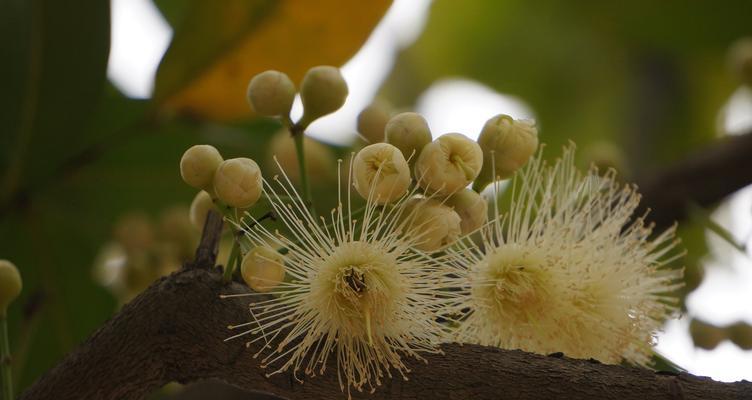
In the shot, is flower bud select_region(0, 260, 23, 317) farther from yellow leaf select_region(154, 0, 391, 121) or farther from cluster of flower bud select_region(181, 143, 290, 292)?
yellow leaf select_region(154, 0, 391, 121)

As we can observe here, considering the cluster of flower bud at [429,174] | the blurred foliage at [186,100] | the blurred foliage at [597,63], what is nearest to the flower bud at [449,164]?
the cluster of flower bud at [429,174]

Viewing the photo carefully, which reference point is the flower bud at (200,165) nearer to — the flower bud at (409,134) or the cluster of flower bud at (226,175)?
the cluster of flower bud at (226,175)

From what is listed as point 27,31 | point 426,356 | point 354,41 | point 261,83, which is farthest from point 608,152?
point 27,31

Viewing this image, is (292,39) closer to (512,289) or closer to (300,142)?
(300,142)

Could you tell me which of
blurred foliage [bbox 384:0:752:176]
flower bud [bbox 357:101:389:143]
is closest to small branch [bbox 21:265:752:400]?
flower bud [bbox 357:101:389:143]

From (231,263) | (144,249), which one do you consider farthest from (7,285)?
(144,249)

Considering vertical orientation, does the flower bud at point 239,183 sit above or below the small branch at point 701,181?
below

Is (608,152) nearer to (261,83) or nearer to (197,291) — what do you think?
(261,83)
